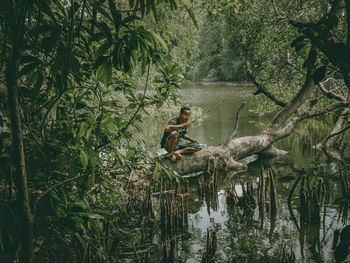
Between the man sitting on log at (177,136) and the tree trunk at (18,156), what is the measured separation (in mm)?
4923

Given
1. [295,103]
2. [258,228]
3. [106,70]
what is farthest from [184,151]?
[106,70]

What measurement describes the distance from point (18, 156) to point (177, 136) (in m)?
5.32

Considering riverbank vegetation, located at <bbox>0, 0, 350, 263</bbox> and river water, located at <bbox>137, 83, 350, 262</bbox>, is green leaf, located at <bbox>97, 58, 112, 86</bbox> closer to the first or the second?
riverbank vegetation, located at <bbox>0, 0, 350, 263</bbox>

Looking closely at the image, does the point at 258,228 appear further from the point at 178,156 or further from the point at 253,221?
the point at 178,156

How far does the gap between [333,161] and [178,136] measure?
474cm

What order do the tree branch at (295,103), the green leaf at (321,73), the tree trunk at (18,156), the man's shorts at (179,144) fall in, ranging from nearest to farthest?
the tree trunk at (18,156) → the green leaf at (321,73) → the man's shorts at (179,144) → the tree branch at (295,103)

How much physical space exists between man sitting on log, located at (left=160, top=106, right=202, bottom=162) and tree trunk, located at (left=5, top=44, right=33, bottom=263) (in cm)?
492

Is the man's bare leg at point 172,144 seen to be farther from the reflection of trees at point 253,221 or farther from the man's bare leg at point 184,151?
the reflection of trees at point 253,221

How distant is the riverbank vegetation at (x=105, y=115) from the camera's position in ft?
5.23

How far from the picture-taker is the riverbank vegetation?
159cm

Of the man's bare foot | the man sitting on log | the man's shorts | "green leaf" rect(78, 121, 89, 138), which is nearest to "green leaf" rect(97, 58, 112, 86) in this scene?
"green leaf" rect(78, 121, 89, 138)

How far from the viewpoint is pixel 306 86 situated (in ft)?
27.8

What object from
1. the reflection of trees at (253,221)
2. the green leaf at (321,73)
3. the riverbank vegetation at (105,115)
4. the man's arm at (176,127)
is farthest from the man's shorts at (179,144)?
the green leaf at (321,73)

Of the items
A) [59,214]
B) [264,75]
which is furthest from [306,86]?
[59,214]
